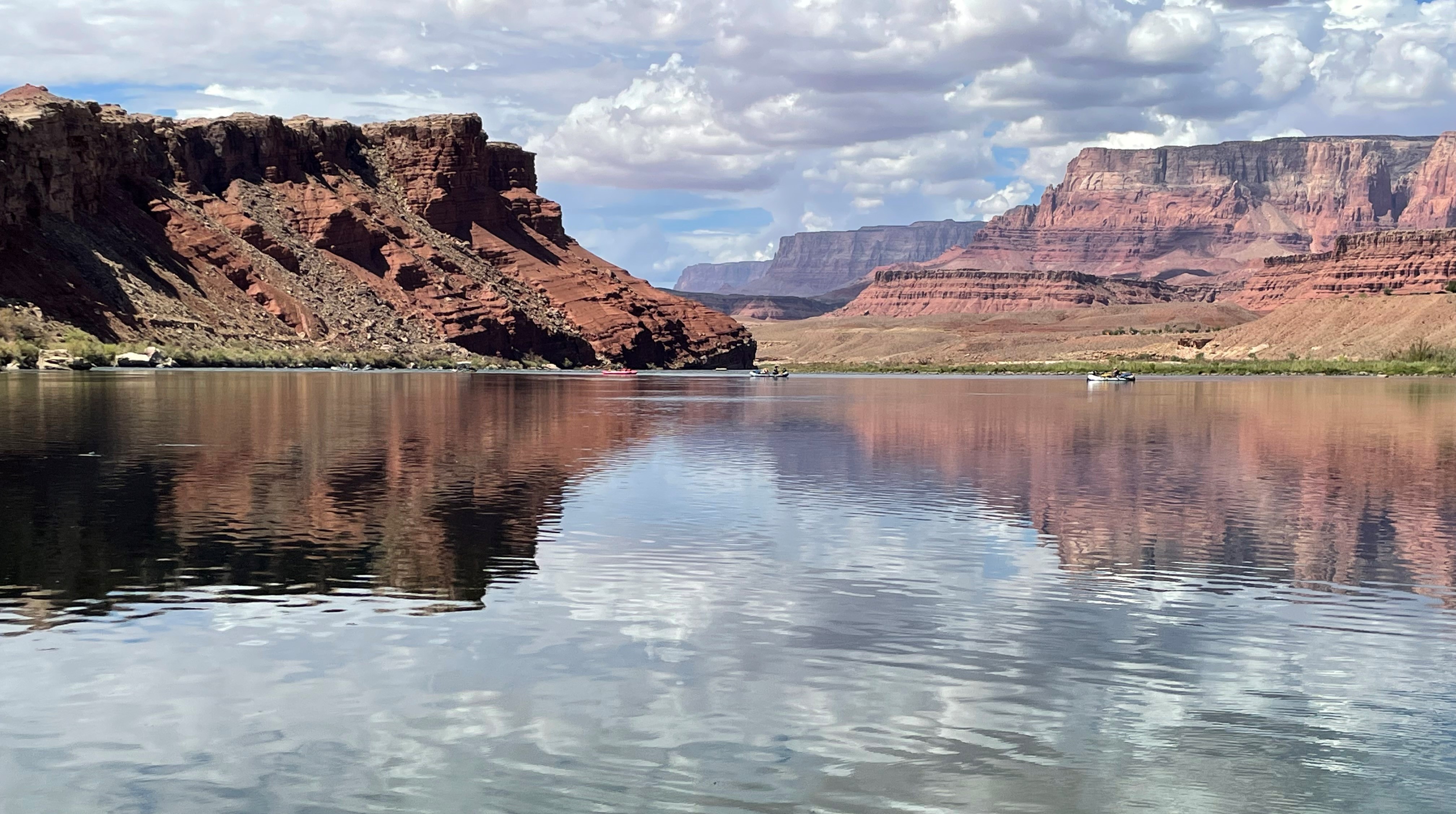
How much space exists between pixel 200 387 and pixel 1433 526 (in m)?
81.2

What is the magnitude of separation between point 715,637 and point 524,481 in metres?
20.0

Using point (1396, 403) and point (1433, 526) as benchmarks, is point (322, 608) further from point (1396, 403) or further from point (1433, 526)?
point (1396, 403)

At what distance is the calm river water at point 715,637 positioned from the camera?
12742 mm

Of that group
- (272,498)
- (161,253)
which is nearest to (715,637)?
(272,498)

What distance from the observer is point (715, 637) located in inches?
723

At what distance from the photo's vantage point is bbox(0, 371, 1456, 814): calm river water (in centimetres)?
1274

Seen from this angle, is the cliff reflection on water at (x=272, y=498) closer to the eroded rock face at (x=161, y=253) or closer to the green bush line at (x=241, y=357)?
the green bush line at (x=241, y=357)

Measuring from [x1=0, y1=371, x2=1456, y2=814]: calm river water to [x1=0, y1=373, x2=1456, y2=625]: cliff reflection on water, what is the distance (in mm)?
195

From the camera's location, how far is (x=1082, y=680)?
16156mm

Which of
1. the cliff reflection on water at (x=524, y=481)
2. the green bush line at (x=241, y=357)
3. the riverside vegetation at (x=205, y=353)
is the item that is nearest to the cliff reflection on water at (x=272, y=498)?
the cliff reflection on water at (x=524, y=481)

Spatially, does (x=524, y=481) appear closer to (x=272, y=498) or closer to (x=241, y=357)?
(x=272, y=498)

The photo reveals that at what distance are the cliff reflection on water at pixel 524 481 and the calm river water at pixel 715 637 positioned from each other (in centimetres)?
19

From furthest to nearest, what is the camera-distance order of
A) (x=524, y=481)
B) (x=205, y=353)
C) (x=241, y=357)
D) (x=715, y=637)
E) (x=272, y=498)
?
(x=241, y=357) < (x=205, y=353) < (x=524, y=481) < (x=272, y=498) < (x=715, y=637)

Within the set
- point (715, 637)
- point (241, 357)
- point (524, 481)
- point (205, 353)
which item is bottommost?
point (715, 637)
